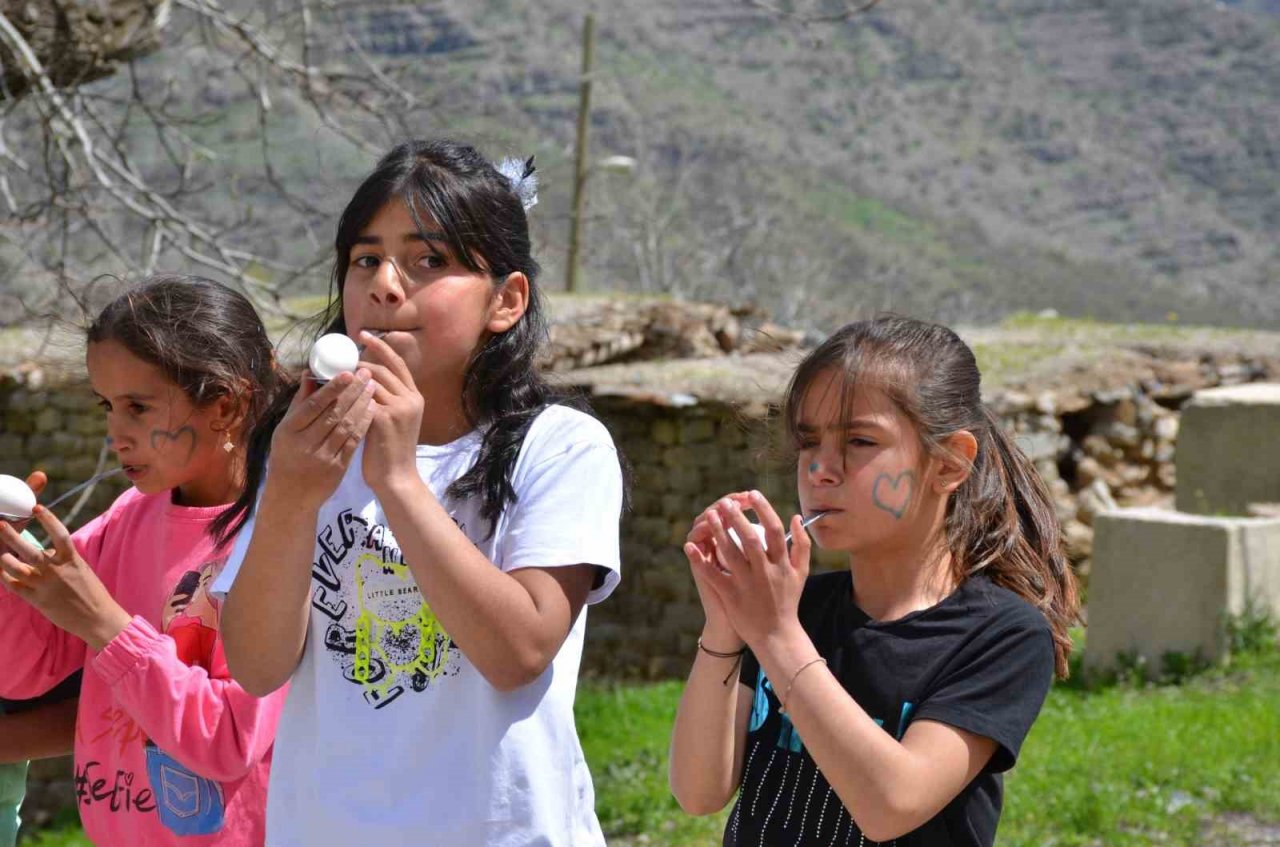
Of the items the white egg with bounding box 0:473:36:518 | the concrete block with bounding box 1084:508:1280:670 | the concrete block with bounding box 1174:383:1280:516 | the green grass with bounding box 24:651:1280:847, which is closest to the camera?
the white egg with bounding box 0:473:36:518

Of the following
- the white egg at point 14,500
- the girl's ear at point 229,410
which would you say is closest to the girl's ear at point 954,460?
the girl's ear at point 229,410

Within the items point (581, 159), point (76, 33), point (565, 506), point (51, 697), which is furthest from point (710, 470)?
point (581, 159)

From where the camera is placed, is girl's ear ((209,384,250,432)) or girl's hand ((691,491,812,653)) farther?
girl's ear ((209,384,250,432))

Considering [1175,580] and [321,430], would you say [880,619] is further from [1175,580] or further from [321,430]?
[1175,580]

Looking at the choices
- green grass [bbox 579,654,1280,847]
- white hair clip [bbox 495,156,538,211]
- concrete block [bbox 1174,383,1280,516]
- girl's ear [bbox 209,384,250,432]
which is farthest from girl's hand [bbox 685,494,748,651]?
concrete block [bbox 1174,383,1280,516]

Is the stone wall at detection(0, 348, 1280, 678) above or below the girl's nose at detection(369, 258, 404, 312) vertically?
below

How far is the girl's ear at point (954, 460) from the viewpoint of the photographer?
1.77m

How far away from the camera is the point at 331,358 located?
1564 millimetres

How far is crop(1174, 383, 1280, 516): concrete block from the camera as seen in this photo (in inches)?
288

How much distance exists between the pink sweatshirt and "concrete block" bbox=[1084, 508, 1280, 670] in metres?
4.42

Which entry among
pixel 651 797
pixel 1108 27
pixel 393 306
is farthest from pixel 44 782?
pixel 1108 27

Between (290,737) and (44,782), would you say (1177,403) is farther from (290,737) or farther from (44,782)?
(290,737)

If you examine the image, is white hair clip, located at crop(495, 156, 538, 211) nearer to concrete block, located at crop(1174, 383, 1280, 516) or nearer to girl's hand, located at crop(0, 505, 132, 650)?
girl's hand, located at crop(0, 505, 132, 650)

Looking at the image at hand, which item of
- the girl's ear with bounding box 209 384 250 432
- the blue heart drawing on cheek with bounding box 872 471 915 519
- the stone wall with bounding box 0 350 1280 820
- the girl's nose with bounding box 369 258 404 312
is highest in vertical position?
the girl's nose with bounding box 369 258 404 312
